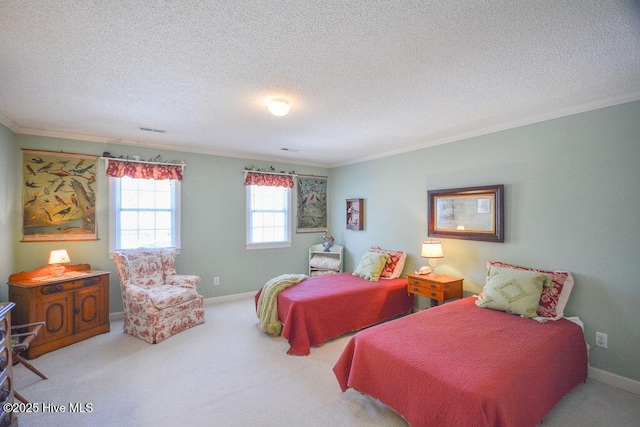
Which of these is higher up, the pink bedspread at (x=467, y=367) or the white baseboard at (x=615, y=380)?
the pink bedspread at (x=467, y=367)

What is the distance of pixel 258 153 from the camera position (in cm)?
512

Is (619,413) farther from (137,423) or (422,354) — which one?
(137,423)

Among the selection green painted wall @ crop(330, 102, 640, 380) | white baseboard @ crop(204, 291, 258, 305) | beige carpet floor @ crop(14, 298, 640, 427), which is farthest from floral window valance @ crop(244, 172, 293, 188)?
beige carpet floor @ crop(14, 298, 640, 427)

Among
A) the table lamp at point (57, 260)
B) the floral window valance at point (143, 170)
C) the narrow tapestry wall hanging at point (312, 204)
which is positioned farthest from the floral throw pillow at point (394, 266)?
the table lamp at point (57, 260)

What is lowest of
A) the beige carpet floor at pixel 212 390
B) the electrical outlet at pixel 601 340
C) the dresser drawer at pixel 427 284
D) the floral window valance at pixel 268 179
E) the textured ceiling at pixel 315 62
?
the beige carpet floor at pixel 212 390

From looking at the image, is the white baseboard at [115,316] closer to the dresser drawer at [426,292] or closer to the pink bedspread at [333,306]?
the pink bedspread at [333,306]

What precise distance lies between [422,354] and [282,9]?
227 centimetres

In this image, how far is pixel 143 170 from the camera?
429 cm

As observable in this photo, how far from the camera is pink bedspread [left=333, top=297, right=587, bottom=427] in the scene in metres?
1.73

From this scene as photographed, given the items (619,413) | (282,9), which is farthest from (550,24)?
(619,413)

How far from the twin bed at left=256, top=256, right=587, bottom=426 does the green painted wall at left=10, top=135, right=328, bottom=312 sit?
5.93 feet

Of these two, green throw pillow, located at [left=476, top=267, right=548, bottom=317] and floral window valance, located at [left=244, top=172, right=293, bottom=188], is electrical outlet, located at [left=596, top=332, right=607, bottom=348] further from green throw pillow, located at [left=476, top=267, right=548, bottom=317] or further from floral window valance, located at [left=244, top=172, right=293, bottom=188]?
floral window valance, located at [left=244, top=172, right=293, bottom=188]

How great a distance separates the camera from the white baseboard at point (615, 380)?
8.29 ft

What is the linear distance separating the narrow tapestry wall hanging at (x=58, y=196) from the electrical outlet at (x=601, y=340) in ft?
18.7
